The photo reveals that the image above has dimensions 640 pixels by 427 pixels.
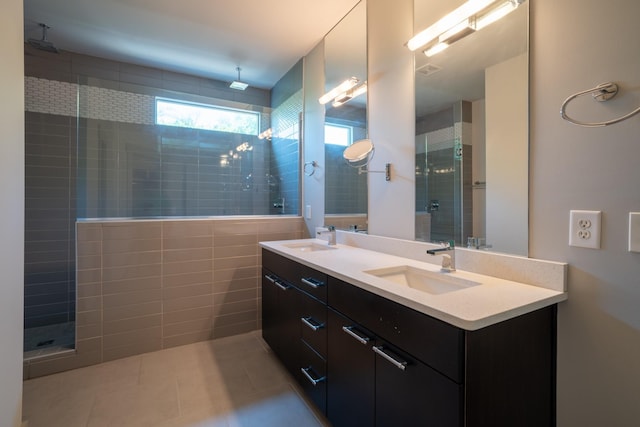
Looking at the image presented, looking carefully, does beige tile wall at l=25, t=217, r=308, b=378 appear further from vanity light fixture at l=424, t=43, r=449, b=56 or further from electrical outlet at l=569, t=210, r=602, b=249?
electrical outlet at l=569, t=210, r=602, b=249

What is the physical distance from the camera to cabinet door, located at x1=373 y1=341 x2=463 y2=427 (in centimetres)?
85

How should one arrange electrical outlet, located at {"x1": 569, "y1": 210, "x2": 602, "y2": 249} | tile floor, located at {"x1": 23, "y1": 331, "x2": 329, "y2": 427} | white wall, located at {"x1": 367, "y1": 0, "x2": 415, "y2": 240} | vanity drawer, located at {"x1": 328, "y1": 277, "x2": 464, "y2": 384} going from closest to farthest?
1. vanity drawer, located at {"x1": 328, "y1": 277, "x2": 464, "y2": 384}
2. electrical outlet, located at {"x1": 569, "y1": 210, "x2": 602, "y2": 249}
3. tile floor, located at {"x1": 23, "y1": 331, "x2": 329, "y2": 427}
4. white wall, located at {"x1": 367, "y1": 0, "x2": 415, "y2": 240}

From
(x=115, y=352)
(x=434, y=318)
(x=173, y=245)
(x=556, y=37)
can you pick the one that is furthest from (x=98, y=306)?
(x=556, y=37)

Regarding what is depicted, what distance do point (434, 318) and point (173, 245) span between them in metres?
2.13

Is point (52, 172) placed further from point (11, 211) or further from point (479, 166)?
point (479, 166)

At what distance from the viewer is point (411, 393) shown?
0.97 m

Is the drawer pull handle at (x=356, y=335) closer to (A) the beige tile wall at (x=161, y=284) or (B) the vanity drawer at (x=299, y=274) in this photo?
(B) the vanity drawer at (x=299, y=274)

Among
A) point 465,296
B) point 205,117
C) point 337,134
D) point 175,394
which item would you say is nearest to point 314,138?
point 337,134

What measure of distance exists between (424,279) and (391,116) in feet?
3.25

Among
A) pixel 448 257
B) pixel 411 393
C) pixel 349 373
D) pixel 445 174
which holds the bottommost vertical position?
pixel 349 373

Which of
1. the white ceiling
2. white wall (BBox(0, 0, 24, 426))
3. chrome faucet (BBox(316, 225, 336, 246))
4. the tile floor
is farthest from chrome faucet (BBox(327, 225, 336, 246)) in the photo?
white wall (BBox(0, 0, 24, 426))

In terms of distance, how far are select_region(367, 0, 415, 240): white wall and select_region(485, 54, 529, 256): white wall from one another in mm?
450

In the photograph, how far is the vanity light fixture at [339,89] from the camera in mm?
2123

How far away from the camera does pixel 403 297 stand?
0.98 m
